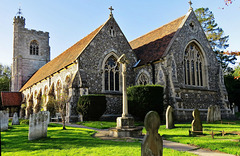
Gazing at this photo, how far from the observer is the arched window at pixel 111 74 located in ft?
63.1

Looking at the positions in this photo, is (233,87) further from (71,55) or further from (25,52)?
(25,52)

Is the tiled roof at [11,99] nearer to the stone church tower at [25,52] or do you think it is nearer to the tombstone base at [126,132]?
the stone church tower at [25,52]

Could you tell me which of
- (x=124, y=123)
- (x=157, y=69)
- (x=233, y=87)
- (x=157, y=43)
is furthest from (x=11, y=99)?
(x=233, y=87)

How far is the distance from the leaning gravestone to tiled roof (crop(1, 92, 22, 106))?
102 ft

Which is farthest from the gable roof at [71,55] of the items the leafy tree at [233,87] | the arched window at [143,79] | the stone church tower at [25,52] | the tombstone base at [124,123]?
the leafy tree at [233,87]

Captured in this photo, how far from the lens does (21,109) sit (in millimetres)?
35500

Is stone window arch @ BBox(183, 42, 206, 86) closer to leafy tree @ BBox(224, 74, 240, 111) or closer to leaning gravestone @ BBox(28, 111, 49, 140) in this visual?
leafy tree @ BBox(224, 74, 240, 111)

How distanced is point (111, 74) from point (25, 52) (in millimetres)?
27955

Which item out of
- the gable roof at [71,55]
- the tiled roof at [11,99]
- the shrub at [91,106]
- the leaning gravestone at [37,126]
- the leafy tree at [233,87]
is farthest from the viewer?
the tiled roof at [11,99]

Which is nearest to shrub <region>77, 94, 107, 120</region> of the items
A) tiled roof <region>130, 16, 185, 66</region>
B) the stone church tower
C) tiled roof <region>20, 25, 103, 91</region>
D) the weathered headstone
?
tiled roof <region>20, 25, 103, 91</region>

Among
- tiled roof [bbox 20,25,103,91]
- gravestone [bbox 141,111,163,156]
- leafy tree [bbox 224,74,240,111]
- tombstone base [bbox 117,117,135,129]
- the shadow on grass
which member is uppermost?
tiled roof [bbox 20,25,103,91]

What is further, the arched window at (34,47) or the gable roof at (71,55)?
the arched window at (34,47)

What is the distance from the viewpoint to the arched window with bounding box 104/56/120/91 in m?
19.2

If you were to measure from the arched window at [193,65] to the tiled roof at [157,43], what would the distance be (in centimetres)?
228
